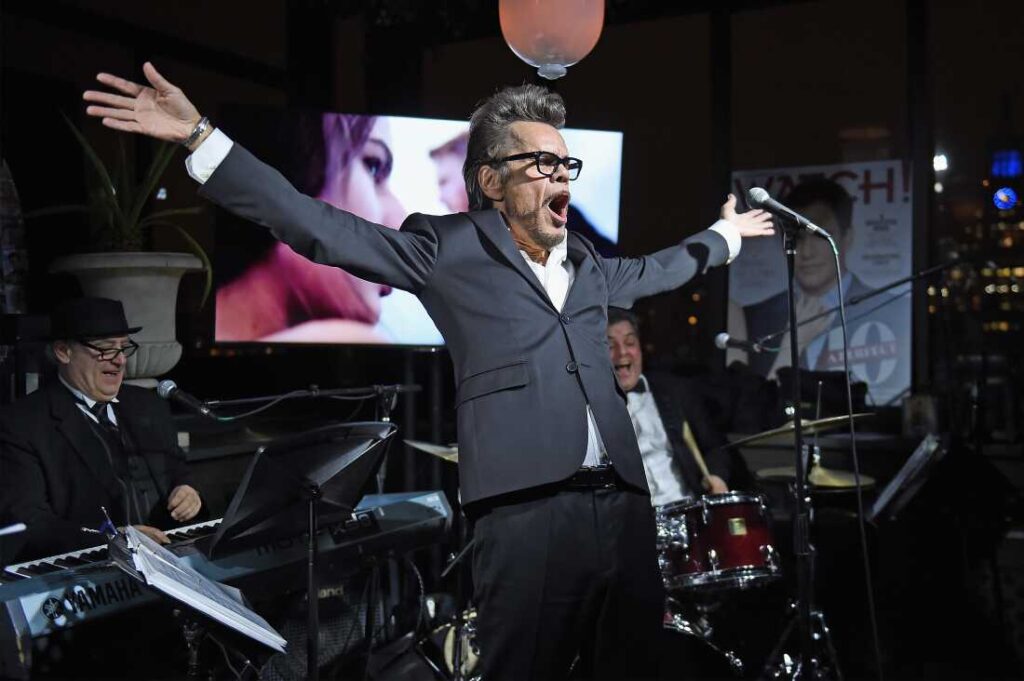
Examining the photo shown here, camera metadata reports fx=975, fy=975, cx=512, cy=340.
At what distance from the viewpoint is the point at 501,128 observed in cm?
242

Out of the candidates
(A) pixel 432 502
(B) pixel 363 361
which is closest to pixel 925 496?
(A) pixel 432 502

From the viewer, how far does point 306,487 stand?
9.13ft

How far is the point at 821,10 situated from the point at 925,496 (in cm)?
311

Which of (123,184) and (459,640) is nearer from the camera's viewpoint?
(459,640)

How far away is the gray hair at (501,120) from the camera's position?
2.41 meters

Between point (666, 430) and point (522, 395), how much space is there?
2850 millimetres

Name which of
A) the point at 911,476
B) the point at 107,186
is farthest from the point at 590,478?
the point at 107,186

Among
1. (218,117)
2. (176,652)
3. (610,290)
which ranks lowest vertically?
(176,652)

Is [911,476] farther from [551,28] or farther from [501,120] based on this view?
[501,120]

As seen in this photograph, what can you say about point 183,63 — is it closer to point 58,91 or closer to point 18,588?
point 58,91

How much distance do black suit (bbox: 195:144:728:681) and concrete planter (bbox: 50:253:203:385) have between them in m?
2.18

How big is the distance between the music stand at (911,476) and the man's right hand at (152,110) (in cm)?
344

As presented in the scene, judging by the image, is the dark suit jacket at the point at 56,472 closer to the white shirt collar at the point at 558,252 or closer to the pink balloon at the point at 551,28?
the white shirt collar at the point at 558,252

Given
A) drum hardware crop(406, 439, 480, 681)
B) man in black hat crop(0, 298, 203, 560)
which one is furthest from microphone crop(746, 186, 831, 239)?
man in black hat crop(0, 298, 203, 560)
